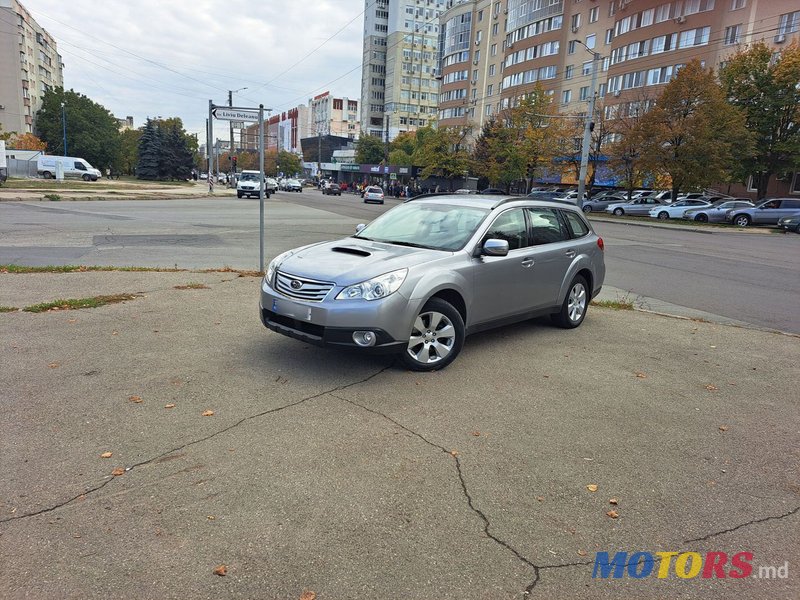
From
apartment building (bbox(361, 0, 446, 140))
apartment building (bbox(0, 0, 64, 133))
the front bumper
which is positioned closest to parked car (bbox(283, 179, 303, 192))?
apartment building (bbox(0, 0, 64, 133))

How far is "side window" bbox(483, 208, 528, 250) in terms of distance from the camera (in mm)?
6137

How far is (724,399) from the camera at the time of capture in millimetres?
5152

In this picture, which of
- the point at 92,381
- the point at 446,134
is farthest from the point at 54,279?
the point at 446,134

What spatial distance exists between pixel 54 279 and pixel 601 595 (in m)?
9.44

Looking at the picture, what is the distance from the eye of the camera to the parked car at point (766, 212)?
33156 millimetres

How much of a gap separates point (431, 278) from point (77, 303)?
16.6 ft

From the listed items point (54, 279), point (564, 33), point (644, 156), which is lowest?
point (54, 279)

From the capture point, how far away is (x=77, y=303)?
24.5 feet

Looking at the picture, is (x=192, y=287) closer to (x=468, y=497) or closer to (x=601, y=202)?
(x=468, y=497)

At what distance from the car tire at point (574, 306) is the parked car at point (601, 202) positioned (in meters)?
39.3

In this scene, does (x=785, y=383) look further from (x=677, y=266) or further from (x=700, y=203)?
(x=700, y=203)

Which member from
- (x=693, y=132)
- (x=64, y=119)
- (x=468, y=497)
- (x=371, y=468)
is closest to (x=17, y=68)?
(x=64, y=119)

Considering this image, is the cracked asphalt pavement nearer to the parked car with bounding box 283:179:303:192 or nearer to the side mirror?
the side mirror

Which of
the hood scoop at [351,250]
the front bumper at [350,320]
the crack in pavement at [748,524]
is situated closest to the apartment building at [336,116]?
the hood scoop at [351,250]
